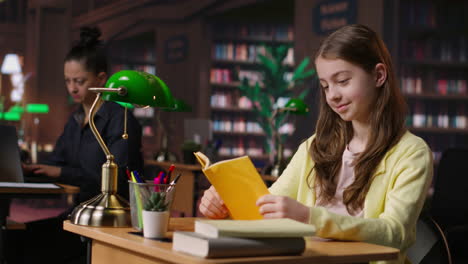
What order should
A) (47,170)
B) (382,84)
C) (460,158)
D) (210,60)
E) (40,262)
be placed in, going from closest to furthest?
(382,84) → (40,262) → (47,170) → (460,158) → (210,60)

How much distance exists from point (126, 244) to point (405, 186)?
0.71m

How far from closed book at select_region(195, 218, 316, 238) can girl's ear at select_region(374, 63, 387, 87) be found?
0.64m

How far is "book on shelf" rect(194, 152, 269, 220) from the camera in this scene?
1.49 meters

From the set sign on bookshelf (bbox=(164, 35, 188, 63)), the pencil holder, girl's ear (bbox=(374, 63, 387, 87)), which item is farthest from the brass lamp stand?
sign on bookshelf (bbox=(164, 35, 188, 63))

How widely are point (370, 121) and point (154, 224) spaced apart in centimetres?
70

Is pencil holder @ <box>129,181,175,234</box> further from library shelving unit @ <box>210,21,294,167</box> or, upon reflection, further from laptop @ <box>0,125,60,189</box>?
library shelving unit @ <box>210,21,294,167</box>

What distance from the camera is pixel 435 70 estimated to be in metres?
7.24

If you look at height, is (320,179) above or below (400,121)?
below

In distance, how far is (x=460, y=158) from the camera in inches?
138

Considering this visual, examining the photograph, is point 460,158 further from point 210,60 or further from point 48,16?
point 48,16

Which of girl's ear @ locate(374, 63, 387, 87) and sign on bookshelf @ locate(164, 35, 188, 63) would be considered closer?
girl's ear @ locate(374, 63, 387, 87)

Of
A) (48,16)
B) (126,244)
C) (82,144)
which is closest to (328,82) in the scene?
(126,244)

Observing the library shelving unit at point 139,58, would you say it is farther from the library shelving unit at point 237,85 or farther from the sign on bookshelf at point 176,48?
the library shelving unit at point 237,85

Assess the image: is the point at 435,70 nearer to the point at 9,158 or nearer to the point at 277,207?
the point at 9,158
